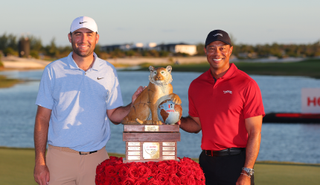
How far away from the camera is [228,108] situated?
3707mm

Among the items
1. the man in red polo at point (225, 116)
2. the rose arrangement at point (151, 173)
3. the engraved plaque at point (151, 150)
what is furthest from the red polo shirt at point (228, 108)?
the engraved plaque at point (151, 150)

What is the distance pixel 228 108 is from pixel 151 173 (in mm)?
984

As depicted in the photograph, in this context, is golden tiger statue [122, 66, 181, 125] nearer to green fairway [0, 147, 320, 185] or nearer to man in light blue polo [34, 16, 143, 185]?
man in light blue polo [34, 16, 143, 185]

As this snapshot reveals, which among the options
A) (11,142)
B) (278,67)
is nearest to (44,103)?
(11,142)

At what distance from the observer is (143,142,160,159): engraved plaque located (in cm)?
334

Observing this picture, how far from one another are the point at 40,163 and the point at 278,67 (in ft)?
238

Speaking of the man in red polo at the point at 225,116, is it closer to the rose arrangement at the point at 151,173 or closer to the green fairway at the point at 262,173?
the rose arrangement at the point at 151,173

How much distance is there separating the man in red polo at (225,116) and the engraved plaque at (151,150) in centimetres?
64

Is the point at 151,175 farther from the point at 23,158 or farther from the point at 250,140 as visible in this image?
the point at 23,158

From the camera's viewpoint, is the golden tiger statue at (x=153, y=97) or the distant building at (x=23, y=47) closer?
the golden tiger statue at (x=153, y=97)

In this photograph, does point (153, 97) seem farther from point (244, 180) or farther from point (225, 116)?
point (244, 180)

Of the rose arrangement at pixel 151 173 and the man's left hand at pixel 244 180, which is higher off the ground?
the rose arrangement at pixel 151 173

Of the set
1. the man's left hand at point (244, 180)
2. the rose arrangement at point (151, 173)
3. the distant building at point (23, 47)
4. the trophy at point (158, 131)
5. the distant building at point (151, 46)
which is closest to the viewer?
the rose arrangement at point (151, 173)

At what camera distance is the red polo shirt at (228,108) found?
3.67m
